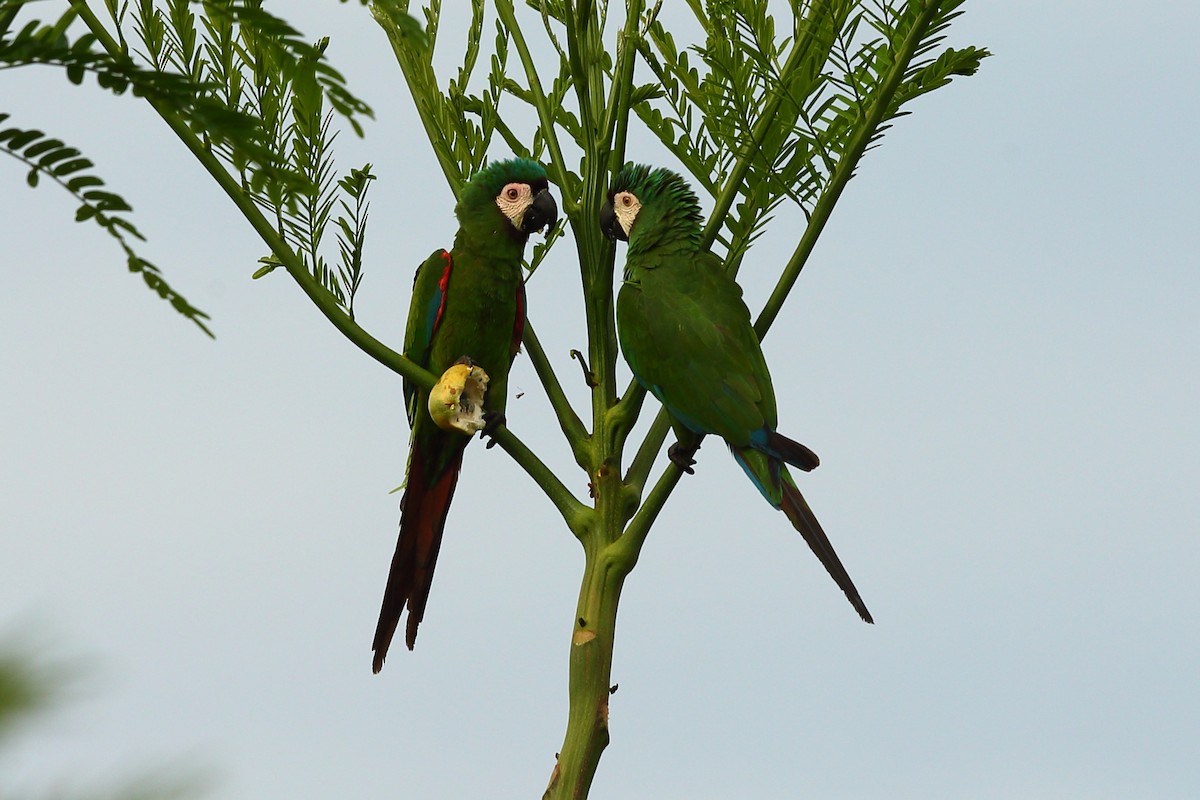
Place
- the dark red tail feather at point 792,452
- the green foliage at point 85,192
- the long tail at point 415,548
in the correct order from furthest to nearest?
the long tail at point 415,548
the dark red tail feather at point 792,452
the green foliage at point 85,192

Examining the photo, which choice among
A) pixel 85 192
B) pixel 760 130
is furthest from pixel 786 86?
pixel 85 192

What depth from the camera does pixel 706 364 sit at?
2.83 metres

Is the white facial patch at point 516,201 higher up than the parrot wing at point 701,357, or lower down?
higher up

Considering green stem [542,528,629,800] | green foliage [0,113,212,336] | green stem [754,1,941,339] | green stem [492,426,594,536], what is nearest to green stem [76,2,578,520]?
green stem [492,426,594,536]

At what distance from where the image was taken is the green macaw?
2768 millimetres

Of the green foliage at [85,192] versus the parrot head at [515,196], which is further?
the parrot head at [515,196]

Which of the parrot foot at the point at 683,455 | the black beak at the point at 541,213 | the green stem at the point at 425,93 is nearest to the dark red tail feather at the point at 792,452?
the parrot foot at the point at 683,455

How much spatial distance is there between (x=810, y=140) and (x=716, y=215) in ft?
0.90

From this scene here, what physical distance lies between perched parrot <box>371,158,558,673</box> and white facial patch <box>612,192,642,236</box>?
0.17 m

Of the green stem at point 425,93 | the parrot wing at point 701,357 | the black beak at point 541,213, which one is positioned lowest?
the parrot wing at point 701,357

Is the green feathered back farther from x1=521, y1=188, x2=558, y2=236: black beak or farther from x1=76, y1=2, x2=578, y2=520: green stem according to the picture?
x1=76, y1=2, x2=578, y2=520: green stem

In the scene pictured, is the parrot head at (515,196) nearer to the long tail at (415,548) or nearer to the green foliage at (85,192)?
the long tail at (415,548)

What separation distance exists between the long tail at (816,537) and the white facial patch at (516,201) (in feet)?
3.11

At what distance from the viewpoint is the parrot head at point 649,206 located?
307cm
